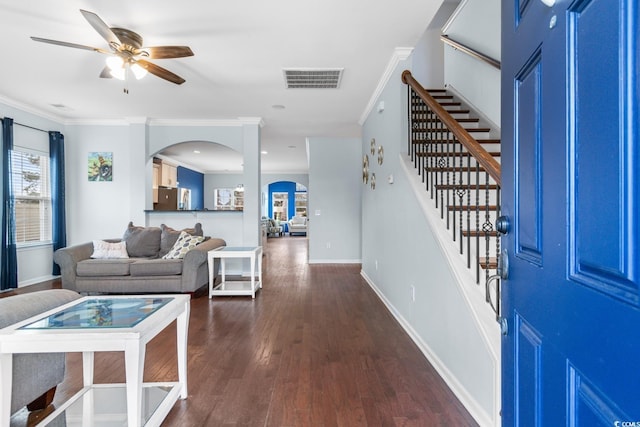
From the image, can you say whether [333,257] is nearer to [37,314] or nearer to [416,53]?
[416,53]

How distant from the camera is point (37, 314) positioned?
1.66 m

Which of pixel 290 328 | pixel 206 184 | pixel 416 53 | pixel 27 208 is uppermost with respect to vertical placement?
pixel 416 53

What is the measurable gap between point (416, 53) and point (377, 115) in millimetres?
1955

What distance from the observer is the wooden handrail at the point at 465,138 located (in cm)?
175

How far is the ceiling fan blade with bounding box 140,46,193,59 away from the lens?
2.61 m

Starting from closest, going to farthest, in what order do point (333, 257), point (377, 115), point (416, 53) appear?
point (377, 115) < point (416, 53) < point (333, 257)

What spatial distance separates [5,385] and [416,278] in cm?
256

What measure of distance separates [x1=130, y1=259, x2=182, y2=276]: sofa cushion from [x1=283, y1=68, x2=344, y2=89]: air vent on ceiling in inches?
106

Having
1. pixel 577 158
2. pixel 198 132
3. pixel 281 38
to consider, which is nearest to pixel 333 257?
pixel 198 132

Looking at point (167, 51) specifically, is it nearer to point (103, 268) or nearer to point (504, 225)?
point (504, 225)

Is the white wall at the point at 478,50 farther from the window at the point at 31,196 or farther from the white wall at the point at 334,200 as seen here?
the window at the point at 31,196

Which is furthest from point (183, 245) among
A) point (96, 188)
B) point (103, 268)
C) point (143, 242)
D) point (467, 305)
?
point (467, 305)

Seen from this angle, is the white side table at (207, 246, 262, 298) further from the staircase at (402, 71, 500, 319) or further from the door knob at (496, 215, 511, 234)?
the door knob at (496, 215, 511, 234)

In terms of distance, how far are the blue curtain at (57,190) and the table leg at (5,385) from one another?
15.6 ft
